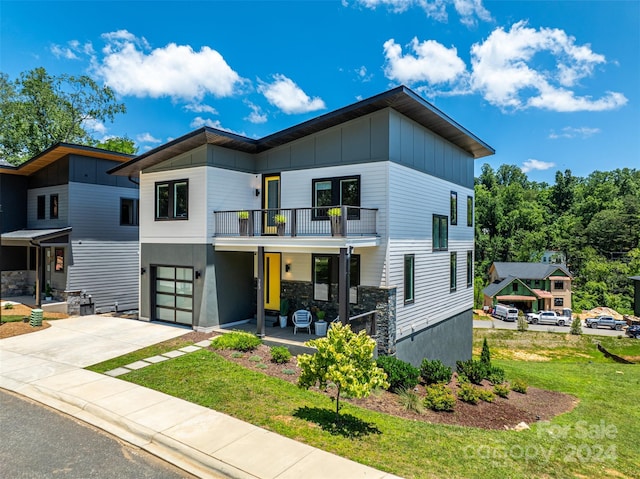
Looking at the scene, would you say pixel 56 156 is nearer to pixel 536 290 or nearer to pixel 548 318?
pixel 548 318

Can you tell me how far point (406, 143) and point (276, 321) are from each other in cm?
778

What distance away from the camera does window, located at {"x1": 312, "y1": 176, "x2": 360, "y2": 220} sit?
1256cm

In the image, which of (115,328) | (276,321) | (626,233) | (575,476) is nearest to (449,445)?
(575,476)

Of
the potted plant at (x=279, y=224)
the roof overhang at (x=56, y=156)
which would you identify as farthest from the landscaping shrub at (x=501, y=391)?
the roof overhang at (x=56, y=156)

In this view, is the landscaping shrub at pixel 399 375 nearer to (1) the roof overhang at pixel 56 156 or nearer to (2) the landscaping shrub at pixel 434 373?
(2) the landscaping shrub at pixel 434 373

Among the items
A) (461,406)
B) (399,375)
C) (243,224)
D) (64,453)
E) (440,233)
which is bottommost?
(461,406)

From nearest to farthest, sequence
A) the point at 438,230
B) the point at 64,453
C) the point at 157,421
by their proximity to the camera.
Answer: the point at 64,453 < the point at 157,421 < the point at 438,230

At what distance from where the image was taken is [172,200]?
570 inches

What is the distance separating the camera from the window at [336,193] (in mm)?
12562

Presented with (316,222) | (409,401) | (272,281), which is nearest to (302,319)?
(272,281)

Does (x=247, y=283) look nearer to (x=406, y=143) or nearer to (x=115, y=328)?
(x=115, y=328)

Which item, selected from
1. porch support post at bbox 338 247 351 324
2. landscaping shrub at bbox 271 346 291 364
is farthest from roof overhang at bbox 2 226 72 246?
porch support post at bbox 338 247 351 324

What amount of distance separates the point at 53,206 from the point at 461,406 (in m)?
19.6

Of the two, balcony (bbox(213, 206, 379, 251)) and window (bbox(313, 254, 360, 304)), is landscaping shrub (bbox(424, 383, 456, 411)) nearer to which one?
balcony (bbox(213, 206, 379, 251))
